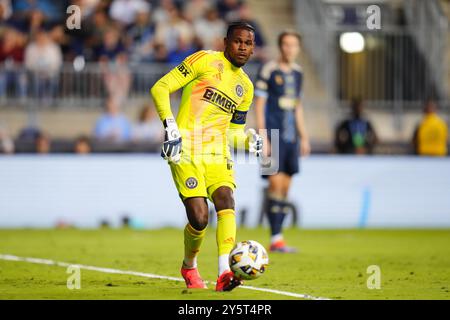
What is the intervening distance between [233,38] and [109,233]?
28.0ft

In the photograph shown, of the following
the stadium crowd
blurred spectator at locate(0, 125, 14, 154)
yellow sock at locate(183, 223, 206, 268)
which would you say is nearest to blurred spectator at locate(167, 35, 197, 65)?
the stadium crowd

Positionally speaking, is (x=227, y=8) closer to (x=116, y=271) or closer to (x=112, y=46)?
(x=112, y=46)

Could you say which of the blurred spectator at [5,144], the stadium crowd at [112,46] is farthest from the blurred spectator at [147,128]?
the blurred spectator at [5,144]

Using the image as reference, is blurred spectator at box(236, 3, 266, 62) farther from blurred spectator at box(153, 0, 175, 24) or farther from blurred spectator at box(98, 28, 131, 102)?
blurred spectator at box(98, 28, 131, 102)

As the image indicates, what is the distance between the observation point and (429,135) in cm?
2062

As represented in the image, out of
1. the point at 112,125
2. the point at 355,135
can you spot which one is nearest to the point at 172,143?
the point at 112,125

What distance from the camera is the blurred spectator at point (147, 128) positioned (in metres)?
20.6

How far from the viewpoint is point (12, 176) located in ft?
62.8

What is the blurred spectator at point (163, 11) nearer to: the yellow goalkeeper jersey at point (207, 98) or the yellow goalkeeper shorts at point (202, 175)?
the yellow goalkeeper jersey at point (207, 98)

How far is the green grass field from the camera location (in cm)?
994

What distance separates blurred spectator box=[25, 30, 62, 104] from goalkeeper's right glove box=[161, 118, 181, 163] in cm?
1146

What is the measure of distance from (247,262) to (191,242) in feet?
2.94
